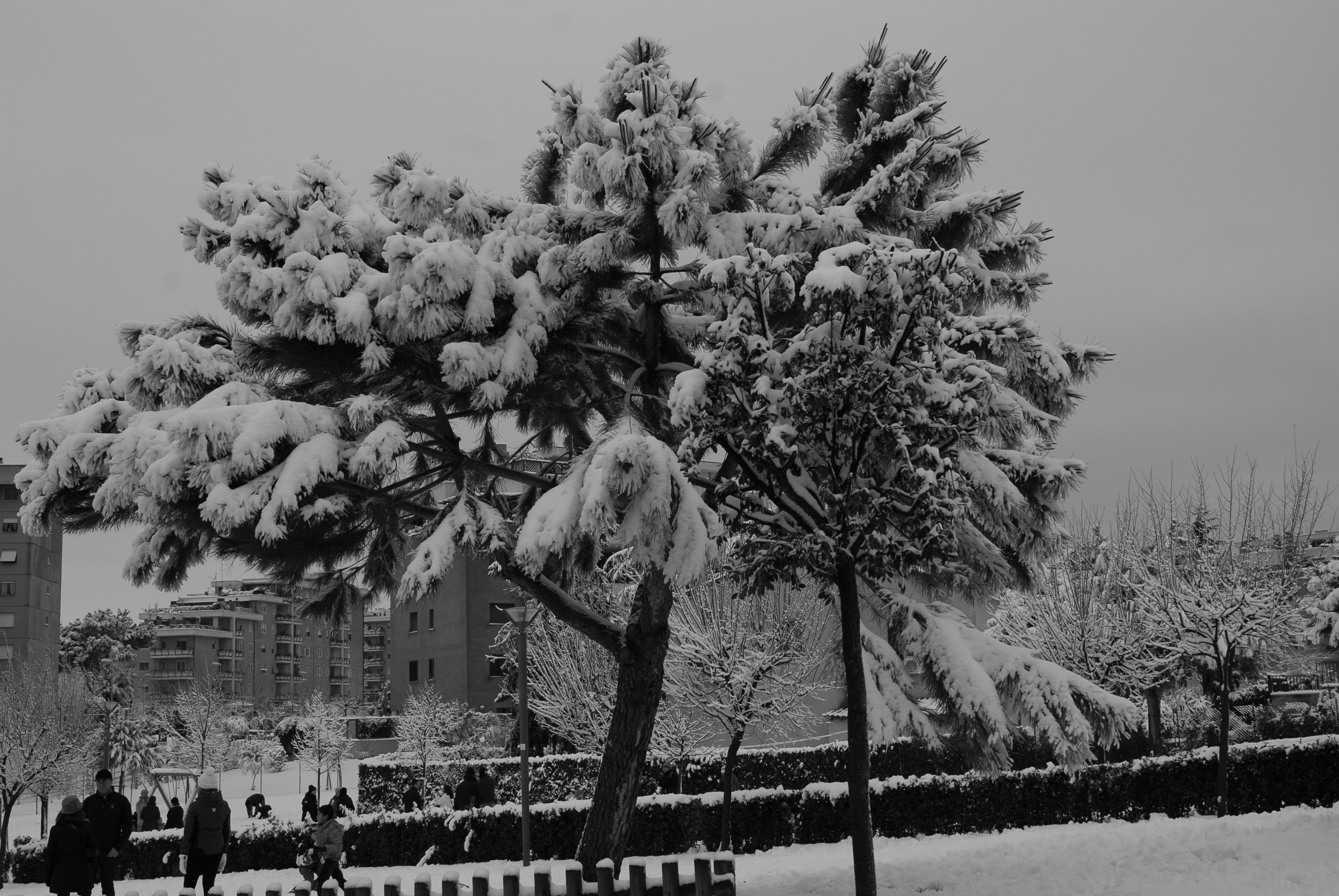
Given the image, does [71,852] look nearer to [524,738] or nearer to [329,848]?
[329,848]

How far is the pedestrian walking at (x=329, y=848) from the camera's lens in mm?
13820

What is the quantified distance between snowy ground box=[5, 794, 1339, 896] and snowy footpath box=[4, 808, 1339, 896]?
20mm

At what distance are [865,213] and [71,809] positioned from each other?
29.9 ft

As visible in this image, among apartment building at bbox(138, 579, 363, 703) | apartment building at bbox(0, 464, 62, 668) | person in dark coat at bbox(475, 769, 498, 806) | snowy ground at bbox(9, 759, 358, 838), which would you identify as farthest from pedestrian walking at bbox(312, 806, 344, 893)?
apartment building at bbox(138, 579, 363, 703)

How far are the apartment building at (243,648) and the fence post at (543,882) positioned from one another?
311 ft

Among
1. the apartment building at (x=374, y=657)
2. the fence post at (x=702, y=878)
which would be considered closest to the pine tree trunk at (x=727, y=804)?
the fence post at (x=702, y=878)

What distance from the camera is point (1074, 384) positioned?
9719 mm

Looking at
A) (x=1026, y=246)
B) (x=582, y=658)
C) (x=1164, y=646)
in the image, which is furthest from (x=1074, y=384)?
(x=582, y=658)

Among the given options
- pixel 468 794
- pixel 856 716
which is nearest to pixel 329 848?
pixel 468 794

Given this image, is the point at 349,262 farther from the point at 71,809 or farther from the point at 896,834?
the point at 896,834

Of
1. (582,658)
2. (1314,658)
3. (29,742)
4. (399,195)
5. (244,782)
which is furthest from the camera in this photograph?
(244,782)

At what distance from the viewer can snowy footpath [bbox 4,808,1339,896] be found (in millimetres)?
10070

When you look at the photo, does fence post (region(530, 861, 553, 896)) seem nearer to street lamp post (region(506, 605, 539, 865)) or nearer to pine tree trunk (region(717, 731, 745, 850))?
street lamp post (region(506, 605, 539, 865))

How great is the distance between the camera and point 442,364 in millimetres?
9258
